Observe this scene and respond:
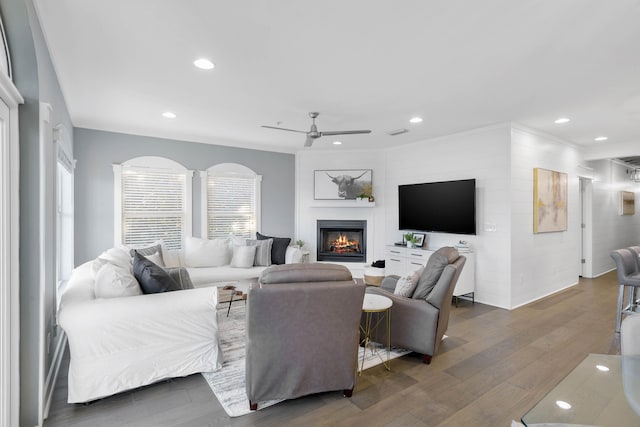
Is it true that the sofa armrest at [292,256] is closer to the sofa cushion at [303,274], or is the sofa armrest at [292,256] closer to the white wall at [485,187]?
the white wall at [485,187]

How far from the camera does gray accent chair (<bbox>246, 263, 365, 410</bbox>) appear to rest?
204 cm

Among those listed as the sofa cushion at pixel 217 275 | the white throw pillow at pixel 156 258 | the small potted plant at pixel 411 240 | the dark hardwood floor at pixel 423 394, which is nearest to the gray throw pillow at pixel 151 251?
the white throw pillow at pixel 156 258

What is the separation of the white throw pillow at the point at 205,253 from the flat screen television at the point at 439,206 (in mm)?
3173

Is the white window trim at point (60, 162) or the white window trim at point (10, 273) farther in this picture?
the white window trim at point (60, 162)

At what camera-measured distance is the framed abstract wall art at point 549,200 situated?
484 centimetres

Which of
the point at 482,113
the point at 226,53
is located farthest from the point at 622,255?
the point at 226,53

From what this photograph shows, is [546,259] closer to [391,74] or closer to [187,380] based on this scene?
[391,74]

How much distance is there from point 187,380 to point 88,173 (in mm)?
3654

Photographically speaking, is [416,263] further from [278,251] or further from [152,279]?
[152,279]

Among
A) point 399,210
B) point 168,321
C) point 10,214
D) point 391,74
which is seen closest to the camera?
point 10,214

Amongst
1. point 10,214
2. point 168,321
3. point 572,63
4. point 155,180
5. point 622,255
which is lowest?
point 168,321

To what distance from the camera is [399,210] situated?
235 inches

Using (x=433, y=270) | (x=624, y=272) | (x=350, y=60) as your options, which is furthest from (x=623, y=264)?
(x=350, y=60)

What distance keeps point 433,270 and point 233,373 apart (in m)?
1.93
